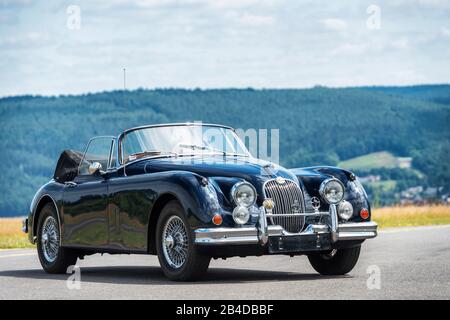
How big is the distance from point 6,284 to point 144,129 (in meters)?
2.69

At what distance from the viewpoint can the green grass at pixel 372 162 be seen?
17150 cm

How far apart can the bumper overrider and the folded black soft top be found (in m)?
3.81

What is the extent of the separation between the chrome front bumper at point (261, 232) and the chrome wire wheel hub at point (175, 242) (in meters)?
0.39

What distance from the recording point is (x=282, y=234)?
11.6m

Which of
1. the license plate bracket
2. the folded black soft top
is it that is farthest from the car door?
the license plate bracket

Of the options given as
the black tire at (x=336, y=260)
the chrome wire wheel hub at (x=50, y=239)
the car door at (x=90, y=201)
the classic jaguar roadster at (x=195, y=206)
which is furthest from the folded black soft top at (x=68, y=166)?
the black tire at (x=336, y=260)

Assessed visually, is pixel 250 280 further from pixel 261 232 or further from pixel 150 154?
pixel 150 154

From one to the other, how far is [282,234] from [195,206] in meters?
0.97

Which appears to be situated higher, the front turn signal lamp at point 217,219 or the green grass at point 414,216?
the front turn signal lamp at point 217,219

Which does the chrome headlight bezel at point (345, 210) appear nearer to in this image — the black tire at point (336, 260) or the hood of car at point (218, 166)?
the black tire at point (336, 260)

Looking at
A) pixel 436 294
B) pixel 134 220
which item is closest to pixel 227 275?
pixel 134 220

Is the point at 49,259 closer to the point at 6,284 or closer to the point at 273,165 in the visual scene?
the point at 6,284

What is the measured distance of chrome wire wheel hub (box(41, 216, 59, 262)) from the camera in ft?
47.4

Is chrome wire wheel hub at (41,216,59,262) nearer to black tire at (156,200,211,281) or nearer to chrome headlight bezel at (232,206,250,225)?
black tire at (156,200,211,281)
